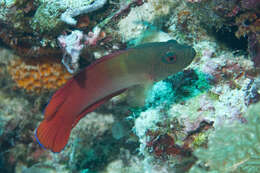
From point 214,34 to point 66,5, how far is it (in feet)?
9.20

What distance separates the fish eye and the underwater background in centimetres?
77

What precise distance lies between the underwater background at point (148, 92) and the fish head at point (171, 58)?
688 millimetres

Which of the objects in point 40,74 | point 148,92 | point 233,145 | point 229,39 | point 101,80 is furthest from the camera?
point 40,74

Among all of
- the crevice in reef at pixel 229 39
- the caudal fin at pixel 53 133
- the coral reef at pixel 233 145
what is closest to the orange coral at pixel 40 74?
the caudal fin at pixel 53 133

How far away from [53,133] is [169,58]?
1819 mm

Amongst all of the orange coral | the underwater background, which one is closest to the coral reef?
the underwater background

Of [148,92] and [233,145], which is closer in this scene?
[233,145]

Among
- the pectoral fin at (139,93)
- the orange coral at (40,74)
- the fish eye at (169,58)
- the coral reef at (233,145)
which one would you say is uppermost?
the fish eye at (169,58)

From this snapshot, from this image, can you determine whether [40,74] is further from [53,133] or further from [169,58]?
[169,58]

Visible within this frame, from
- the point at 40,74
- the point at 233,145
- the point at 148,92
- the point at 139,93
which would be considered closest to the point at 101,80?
the point at 139,93

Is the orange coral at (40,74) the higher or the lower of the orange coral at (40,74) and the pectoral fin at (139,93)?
the lower

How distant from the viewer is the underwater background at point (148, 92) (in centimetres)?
294

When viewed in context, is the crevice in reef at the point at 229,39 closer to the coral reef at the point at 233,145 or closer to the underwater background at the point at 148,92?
the underwater background at the point at 148,92

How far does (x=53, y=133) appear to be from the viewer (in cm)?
275
